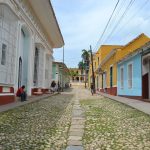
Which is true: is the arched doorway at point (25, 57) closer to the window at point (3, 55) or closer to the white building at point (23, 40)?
the white building at point (23, 40)

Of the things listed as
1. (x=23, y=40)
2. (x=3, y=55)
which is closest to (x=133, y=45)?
(x=23, y=40)

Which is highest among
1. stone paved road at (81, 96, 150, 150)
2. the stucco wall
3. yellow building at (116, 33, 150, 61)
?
yellow building at (116, 33, 150, 61)

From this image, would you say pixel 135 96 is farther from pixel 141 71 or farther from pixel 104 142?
pixel 104 142

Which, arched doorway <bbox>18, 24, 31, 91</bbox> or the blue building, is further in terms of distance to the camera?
arched doorway <bbox>18, 24, 31, 91</bbox>

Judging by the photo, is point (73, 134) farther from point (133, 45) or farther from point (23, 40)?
point (133, 45)

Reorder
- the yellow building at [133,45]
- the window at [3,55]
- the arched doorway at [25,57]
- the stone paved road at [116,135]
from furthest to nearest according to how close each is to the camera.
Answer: the yellow building at [133,45]
the arched doorway at [25,57]
the window at [3,55]
the stone paved road at [116,135]

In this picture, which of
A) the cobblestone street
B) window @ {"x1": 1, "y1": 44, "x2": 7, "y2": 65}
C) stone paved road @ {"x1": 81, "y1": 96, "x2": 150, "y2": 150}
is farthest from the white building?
stone paved road @ {"x1": 81, "y1": 96, "x2": 150, "y2": 150}

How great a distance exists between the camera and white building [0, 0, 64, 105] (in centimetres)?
1450

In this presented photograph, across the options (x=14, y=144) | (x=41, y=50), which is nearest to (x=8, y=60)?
(x=14, y=144)

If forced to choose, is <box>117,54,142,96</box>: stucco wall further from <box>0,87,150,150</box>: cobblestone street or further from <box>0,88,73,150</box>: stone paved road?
<box>0,88,73,150</box>: stone paved road

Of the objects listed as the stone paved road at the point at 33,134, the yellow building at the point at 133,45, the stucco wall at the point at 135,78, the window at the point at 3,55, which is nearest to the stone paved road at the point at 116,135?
the stone paved road at the point at 33,134

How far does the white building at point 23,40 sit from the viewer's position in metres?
14.5

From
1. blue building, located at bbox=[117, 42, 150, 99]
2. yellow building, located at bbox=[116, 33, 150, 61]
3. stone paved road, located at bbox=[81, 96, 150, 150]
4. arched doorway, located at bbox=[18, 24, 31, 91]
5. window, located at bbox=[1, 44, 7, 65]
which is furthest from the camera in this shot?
yellow building, located at bbox=[116, 33, 150, 61]

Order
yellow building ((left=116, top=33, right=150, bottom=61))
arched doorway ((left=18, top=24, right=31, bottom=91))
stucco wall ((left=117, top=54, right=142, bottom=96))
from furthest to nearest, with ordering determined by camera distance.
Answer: yellow building ((left=116, top=33, right=150, bottom=61)) < arched doorway ((left=18, top=24, right=31, bottom=91)) < stucco wall ((left=117, top=54, right=142, bottom=96))
